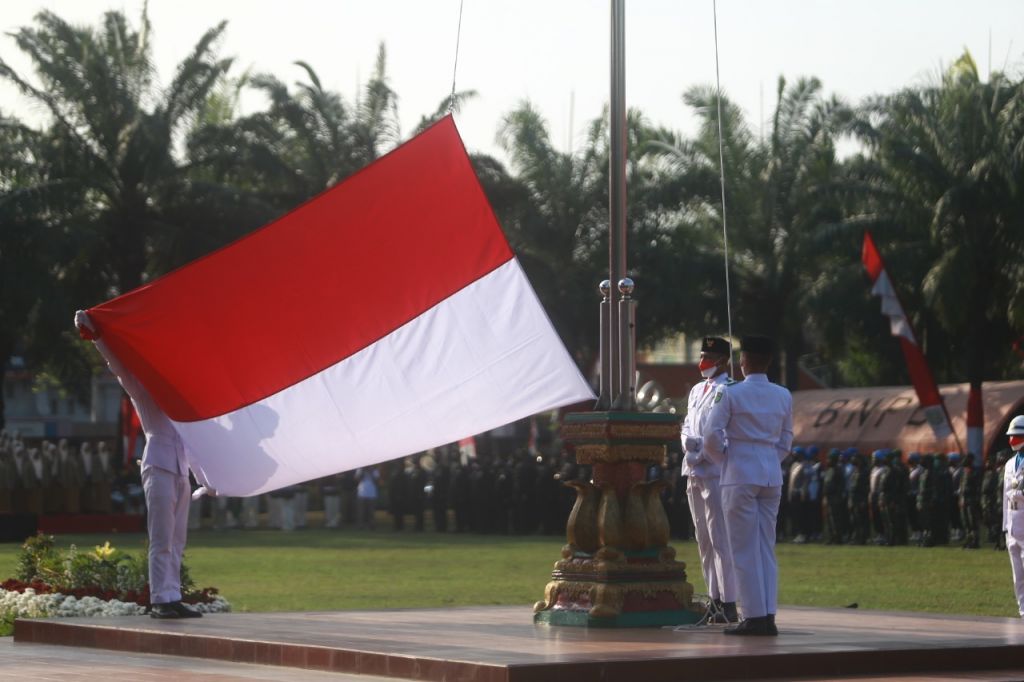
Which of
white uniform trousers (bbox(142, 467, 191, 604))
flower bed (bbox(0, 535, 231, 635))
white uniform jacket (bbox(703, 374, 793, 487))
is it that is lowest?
flower bed (bbox(0, 535, 231, 635))

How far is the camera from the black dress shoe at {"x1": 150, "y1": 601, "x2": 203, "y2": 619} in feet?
40.2

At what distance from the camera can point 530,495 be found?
110ft

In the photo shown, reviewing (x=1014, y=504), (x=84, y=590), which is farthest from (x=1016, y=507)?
(x=84, y=590)

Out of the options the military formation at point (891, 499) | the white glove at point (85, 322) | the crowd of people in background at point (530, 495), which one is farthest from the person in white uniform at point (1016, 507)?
the military formation at point (891, 499)

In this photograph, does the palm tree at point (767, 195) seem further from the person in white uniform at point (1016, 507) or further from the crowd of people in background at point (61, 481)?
the person in white uniform at point (1016, 507)

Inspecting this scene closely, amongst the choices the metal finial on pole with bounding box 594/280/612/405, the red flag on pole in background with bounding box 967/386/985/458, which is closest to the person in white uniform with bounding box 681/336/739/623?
the metal finial on pole with bounding box 594/280/612/405

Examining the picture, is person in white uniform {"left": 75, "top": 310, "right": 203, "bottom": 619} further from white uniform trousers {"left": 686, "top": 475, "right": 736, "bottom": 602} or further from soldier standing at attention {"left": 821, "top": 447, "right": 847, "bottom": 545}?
soldier standing at attention {"left": 821, "top": 447, "right": 847, "bottom": 545}

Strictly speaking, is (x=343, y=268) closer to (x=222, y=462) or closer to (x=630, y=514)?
(x=222, y=462)

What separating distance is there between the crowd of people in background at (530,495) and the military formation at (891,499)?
0.07 feet

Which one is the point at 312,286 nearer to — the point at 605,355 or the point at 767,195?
the point at 605,355

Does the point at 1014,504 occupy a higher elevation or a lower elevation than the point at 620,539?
higher

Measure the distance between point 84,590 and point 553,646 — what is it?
455cm

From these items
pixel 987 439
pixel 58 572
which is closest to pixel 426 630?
pixel 58 572

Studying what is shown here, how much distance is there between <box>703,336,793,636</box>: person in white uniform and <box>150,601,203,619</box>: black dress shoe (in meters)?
3.69
